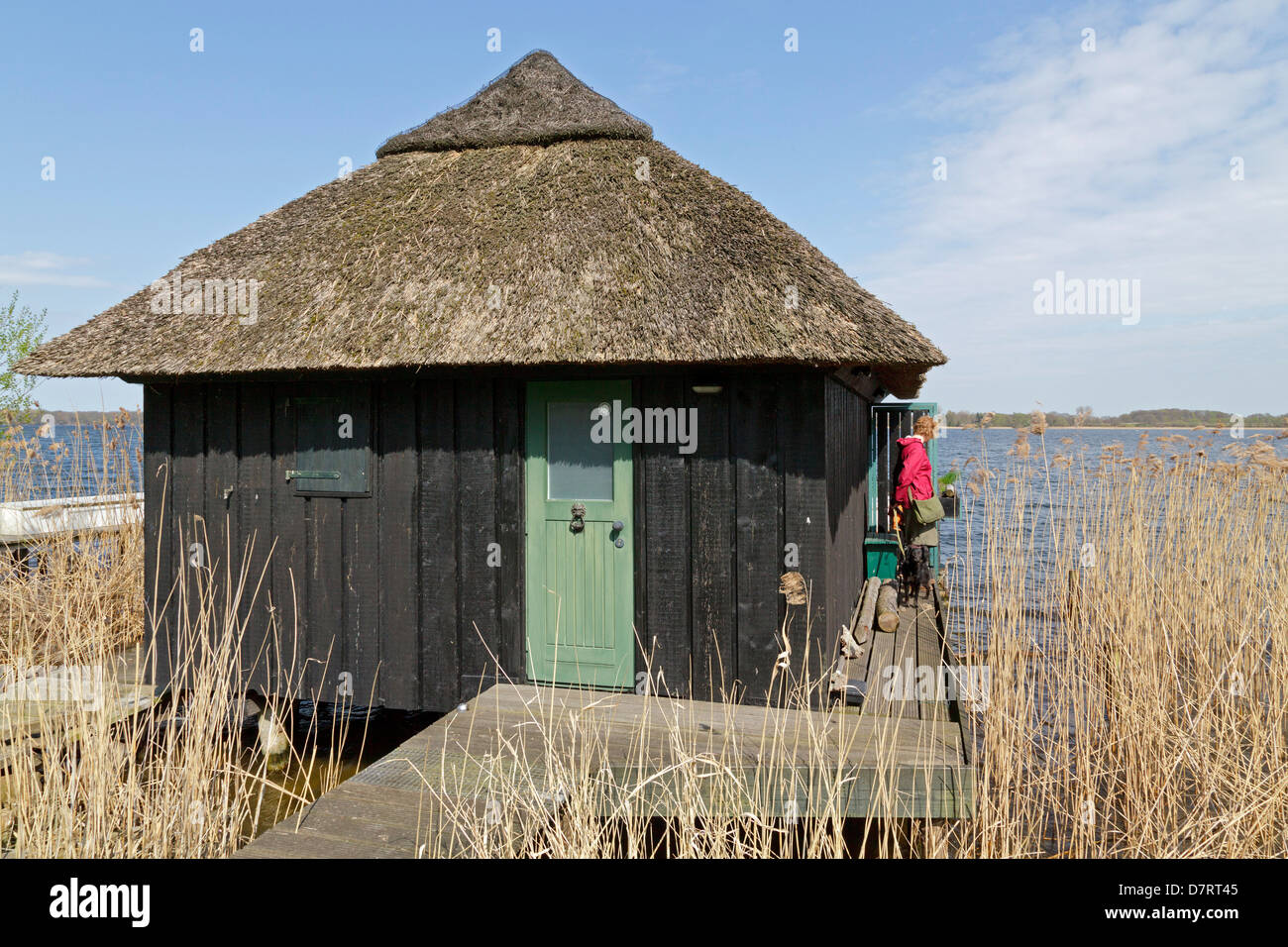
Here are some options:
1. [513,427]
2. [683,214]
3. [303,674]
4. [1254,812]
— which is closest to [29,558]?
[303,674]

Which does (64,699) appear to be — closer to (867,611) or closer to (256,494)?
(256,494)

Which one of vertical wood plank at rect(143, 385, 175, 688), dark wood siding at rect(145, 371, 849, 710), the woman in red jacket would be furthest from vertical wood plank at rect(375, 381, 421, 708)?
the woman in red jacket

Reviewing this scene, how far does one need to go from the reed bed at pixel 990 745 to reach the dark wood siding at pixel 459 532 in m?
0.21

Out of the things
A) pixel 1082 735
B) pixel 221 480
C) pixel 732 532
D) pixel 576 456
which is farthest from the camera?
pixel 221 480

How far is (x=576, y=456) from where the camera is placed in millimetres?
5340

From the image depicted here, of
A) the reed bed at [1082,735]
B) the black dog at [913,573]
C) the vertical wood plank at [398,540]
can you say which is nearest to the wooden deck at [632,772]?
the reed bed at [1082,735]

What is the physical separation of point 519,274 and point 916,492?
14.2 feet

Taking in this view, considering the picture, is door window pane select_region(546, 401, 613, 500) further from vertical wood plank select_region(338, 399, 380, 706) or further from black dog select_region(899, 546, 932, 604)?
black dog select_region(899, 546, 932, 604)

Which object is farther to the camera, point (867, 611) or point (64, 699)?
point (867, 611)

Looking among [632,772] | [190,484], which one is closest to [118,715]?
[190,484]

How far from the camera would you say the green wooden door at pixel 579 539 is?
5.26m

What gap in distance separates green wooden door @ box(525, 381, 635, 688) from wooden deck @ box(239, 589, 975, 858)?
0.94ft
